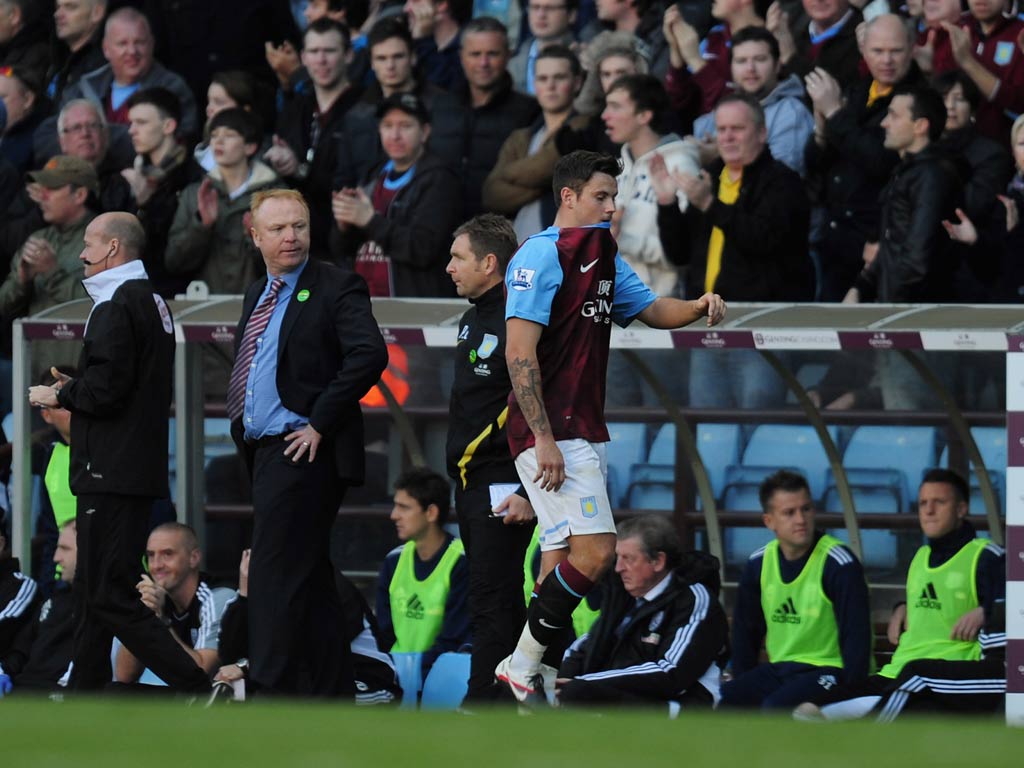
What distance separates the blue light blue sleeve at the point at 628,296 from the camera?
7.75m

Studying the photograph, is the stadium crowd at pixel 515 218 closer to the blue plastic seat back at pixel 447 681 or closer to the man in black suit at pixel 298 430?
the man in black suit at pixel 298 430

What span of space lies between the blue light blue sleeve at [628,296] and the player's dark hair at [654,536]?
166 cm

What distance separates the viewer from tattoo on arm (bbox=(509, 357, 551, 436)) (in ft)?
A: 23.8

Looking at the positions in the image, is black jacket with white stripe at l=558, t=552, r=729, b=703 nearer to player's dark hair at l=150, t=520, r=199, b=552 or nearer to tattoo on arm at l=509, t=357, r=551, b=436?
player's dark hair at l=150, t=520, r=199, b=552

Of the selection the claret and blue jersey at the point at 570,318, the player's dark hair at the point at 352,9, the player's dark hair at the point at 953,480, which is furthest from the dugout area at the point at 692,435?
the player's dark hair at the point at 352,9

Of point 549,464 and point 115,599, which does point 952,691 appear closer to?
point 549,464

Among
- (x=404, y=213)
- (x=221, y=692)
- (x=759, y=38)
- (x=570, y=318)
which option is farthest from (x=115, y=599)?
(x=759, y=38)

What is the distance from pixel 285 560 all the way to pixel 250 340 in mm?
831

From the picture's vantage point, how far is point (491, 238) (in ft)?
26.2

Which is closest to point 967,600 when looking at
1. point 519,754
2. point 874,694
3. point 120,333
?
point 874,694

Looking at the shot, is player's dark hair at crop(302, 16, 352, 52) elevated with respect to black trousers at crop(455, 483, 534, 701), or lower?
elevated

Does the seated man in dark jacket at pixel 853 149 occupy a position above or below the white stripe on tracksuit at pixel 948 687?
above

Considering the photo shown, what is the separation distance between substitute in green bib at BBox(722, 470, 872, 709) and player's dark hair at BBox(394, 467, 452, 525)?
140cm

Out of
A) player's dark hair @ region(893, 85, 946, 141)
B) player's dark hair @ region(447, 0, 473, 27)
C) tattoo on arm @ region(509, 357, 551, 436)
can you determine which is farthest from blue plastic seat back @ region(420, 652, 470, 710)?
player's dark hair @ region(447, 0, 473, 27)
